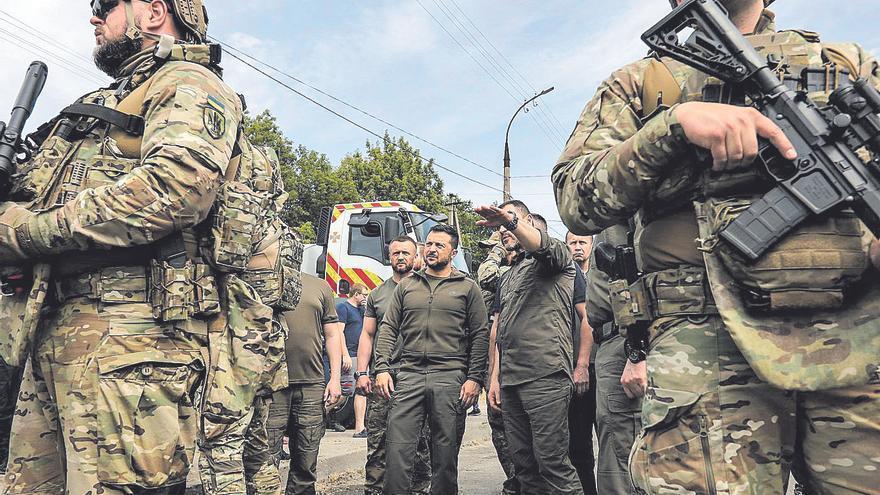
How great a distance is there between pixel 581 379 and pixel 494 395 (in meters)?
0.64

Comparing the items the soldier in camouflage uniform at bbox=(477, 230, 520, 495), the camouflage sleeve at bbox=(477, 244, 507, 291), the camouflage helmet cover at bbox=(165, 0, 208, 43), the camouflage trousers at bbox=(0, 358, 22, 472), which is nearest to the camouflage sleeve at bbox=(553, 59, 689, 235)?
the camouflage helmet cover at bbox=(165, 0, 208, 43)

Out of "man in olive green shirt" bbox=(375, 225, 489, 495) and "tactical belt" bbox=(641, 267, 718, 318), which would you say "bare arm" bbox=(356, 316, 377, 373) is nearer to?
"man in olive green shirt" bbox=(375, 225, 489, 495)

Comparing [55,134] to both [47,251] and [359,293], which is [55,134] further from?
[359,293]

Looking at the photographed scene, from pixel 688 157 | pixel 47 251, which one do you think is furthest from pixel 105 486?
pixel 688 157

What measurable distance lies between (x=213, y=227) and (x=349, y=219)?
8019 millimetres

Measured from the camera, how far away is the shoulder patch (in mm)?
2242

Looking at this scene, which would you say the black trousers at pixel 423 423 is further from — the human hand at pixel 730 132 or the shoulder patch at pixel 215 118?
the human hand at pixel 730 132

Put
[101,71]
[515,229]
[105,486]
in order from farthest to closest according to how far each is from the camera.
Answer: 1. [515,229]
2. [101,71]
3. [105,486]

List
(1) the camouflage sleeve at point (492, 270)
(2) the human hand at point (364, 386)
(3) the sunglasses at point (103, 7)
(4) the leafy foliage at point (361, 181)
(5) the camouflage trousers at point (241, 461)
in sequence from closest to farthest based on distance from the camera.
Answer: (3) the sunglasses at point (103, 7) < (5) the camouflage trousers at point (241, 461) < (2) the human hand at point (364, 386) < (1) the camouflage sleeve at point (492, 270) < (4) the leafy foliage at point (361, 181)

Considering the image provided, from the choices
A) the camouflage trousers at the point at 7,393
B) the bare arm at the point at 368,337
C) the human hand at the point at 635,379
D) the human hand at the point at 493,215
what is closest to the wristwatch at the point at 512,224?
the human hand at the point at 493,215

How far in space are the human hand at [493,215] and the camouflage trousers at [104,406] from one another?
58.7 inches

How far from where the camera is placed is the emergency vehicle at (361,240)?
988 cm

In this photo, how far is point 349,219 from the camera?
408 inches

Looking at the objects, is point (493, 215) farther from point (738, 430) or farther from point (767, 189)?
point (738, 430)
